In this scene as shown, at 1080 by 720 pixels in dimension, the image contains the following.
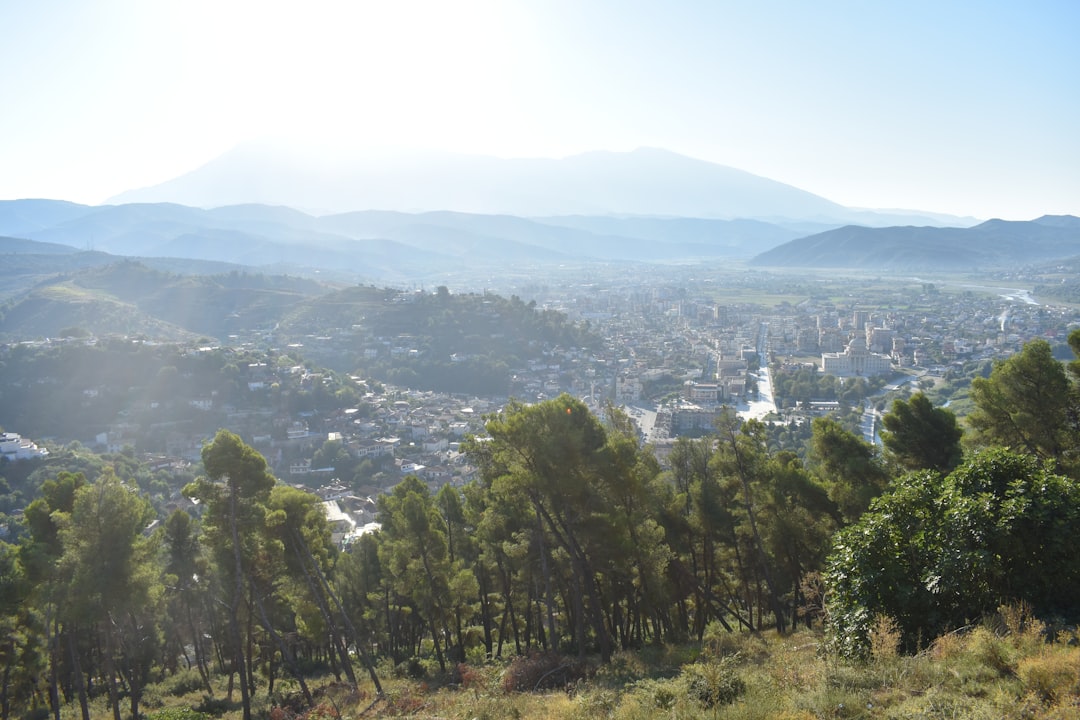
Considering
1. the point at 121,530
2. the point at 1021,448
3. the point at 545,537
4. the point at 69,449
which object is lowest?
the point at 69,449

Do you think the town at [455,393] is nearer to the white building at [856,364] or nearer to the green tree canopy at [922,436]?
the white building at [856,364]

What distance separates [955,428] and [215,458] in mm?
11723

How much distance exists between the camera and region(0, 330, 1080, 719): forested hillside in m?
5.41

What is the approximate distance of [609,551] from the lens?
30.4 ft

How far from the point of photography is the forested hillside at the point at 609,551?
213 inches

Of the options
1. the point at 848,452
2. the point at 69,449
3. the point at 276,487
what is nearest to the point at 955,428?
the point at 848,452

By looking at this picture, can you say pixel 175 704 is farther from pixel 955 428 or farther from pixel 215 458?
pixel 955 428

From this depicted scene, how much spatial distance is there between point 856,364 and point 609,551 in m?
48.5

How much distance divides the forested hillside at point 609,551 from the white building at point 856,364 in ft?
135

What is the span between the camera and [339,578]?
1466 cm

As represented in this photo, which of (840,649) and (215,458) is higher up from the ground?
(215,458)

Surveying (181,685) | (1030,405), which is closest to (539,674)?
(1030,405)

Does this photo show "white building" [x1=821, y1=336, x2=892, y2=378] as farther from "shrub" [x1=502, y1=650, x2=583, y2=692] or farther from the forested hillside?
"shrub" [x1=502, y1=650, x2=583, y2=692]

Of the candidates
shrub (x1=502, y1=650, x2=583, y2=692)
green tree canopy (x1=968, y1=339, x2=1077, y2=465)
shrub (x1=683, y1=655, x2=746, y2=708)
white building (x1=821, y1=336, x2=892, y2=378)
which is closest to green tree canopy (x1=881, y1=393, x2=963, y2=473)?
green tree canopy (x1=968, y1=339, x2=1077, y2=465)
